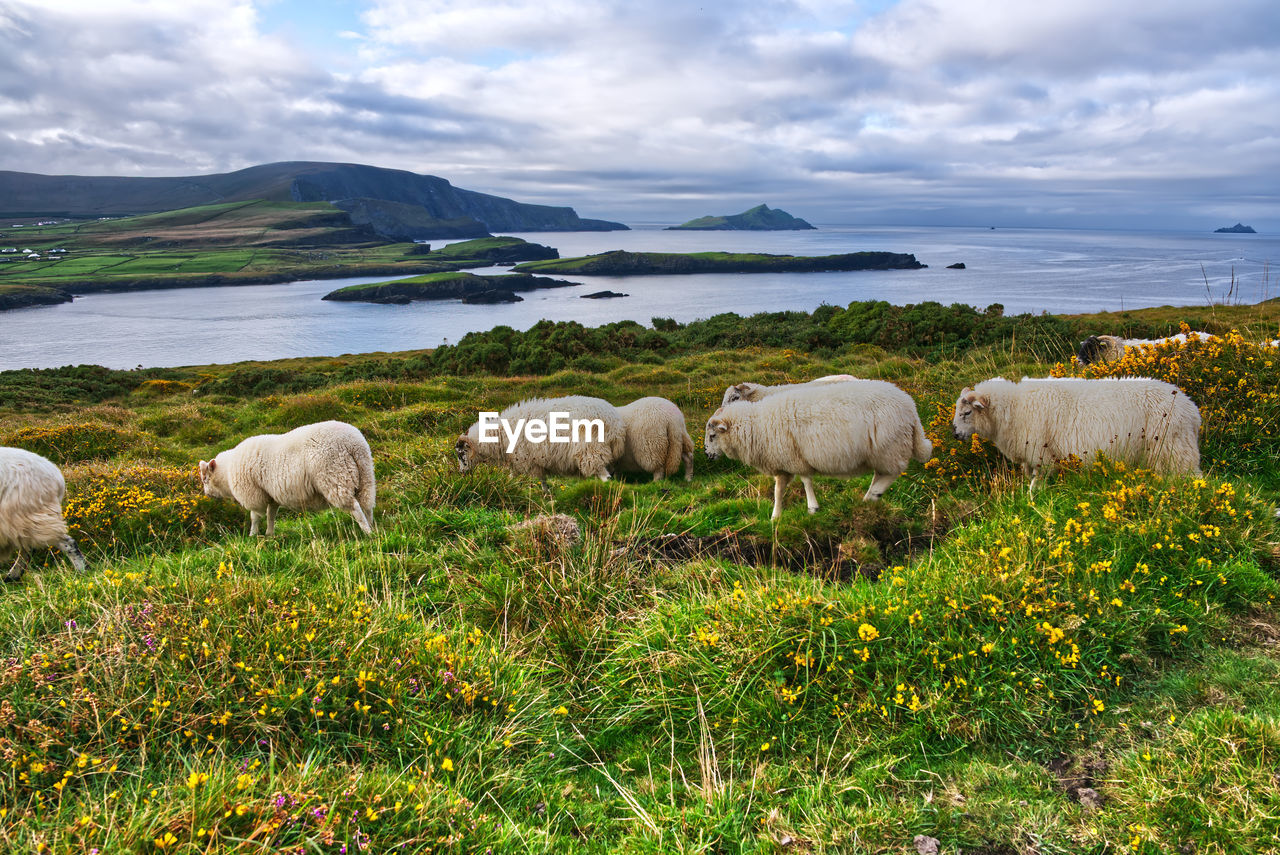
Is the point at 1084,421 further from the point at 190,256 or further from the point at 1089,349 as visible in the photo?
the point at 190,256

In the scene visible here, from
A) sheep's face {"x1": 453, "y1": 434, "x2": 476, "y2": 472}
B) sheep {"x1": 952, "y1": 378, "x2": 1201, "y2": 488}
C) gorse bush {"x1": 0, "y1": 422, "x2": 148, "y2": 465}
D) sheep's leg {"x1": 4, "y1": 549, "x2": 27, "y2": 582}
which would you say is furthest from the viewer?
gorse bush {"x1": 0, "y1": 422, "x2": 148, "y2": 465}

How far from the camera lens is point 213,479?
9648 millimetres

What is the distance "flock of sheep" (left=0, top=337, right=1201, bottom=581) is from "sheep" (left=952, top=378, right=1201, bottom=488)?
0.01 metres

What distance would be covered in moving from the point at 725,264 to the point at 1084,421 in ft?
419

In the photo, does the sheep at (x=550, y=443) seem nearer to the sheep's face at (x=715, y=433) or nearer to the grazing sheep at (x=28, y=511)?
the sheep's face at (x=715, y=433)

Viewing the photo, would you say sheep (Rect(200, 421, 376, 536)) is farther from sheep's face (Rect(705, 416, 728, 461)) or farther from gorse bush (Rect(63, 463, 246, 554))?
sheep's face (Rect(705, 416, 728, 461))

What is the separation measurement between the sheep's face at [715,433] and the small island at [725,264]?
122720 mm

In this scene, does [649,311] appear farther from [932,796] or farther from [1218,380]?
[932,796]

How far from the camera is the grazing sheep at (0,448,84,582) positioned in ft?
24.0

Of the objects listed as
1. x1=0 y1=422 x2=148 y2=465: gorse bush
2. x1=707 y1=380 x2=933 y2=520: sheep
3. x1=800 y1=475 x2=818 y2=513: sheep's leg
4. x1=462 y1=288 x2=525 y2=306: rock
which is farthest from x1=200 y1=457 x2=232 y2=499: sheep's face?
x1=462 y1=288 x2=525 y2=306: rock

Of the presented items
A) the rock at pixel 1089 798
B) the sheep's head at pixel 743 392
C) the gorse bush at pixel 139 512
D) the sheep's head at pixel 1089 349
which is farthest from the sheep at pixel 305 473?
the sheep's head at pixel 1089 349

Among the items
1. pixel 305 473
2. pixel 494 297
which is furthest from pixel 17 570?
pixel 494 297

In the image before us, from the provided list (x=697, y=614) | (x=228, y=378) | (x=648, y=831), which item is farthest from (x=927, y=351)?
(x=228, y=378)

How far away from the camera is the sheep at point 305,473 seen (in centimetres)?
866
